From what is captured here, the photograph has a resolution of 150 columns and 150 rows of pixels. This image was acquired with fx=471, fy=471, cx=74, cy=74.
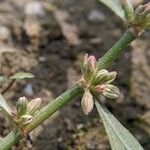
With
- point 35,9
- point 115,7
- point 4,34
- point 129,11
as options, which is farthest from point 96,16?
point 129,11

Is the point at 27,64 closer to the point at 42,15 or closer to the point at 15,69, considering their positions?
the point at 15,69

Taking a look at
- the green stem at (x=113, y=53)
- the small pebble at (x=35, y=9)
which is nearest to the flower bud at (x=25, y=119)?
the green stem at (x=113, y=53)

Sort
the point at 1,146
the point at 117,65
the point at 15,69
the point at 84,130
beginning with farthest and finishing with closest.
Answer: the point at 117,65 → the point at 15,69 → the point at 84,130 → the point at 1,146

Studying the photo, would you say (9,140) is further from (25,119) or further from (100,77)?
(100,77)

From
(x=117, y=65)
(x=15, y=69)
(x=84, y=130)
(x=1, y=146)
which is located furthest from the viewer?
(x=117, y=65)

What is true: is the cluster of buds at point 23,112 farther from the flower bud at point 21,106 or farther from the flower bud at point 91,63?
the flower bud at point 91,63

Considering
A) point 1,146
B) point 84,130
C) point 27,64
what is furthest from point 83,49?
point 1,146

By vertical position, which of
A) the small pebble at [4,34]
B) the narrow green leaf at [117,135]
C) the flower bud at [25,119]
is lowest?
the narrow green leaf at [117,135]
